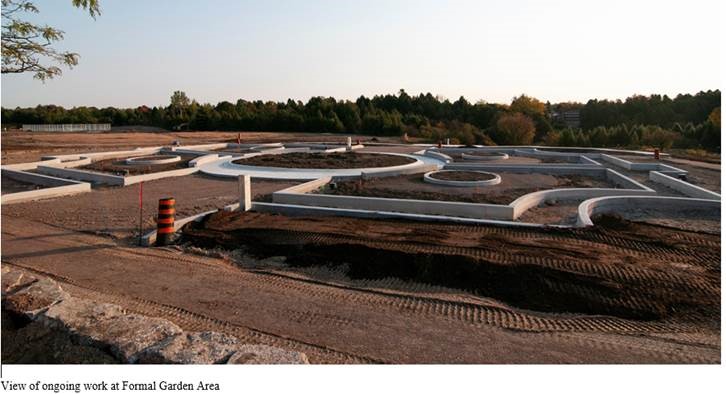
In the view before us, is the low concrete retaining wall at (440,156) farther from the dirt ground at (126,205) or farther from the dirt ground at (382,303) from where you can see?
the dirt ground at (382,303)

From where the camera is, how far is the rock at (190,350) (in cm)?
343

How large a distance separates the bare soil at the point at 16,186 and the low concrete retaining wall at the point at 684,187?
17.6m

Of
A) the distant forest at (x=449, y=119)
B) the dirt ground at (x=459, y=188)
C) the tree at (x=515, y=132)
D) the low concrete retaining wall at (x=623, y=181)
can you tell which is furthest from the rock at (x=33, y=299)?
the tree at (x=515, y=132)

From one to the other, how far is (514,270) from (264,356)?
11.9 ft

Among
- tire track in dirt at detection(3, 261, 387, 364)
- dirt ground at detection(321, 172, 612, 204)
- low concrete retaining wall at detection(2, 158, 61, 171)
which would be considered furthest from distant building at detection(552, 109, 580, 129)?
tire track in dirt at detection(3, 261, 387, 364)

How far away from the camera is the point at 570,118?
75688mm

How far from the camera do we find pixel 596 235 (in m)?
7.79

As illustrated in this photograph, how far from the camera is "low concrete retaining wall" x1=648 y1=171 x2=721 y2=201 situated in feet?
38.2

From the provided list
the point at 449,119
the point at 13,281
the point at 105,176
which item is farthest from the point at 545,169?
the point at 449,119

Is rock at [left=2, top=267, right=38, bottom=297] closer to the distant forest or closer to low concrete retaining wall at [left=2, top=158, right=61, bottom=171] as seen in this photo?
low concrete retaining wall at [left=2, top=158, right=61, bottom=171]

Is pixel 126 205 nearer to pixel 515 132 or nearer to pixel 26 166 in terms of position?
pixel 26 166

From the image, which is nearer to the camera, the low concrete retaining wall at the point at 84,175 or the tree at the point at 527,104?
Result: the low concrete retaining wall at the point at 84,175

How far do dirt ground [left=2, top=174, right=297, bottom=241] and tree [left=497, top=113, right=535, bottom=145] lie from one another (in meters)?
35.4

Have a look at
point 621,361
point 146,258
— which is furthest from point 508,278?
point 146,258
